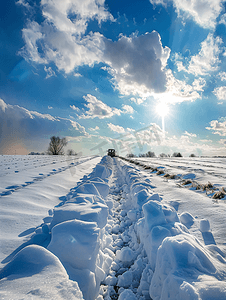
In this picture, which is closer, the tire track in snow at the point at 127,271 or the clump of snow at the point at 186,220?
the tire track in snow at the point at 127,271

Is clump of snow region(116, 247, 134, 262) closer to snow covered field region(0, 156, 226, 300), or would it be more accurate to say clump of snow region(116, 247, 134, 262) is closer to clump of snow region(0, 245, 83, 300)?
snow covered field region(0, 156, 226, 300)

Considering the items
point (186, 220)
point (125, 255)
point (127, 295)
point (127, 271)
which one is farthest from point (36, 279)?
point (186, 220)

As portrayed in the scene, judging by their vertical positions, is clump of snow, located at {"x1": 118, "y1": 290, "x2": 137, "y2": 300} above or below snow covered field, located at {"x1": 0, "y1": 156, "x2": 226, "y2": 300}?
below

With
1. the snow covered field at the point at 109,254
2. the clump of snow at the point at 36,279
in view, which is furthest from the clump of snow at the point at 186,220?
the clump of snow at the point at 36,279

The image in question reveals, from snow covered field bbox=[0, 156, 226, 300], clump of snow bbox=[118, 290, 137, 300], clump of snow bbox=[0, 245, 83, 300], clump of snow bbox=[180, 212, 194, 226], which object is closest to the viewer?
clump of snow bbox=[0, 245, 83, 300]

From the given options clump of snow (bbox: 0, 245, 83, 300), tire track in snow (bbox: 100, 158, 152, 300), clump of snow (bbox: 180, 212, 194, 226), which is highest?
clump of snow (bbox: 0, 245, 83, 300)

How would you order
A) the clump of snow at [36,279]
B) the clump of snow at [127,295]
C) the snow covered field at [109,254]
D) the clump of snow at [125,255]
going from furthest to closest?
1. the clump of snow at [125,255]
2. the clump of snow at [127,295]
3. the snow covered field at [109,254]
4. the clump of snow at [36,279]

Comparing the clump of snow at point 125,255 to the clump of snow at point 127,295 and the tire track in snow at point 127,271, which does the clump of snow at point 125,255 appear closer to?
the tire track in snow at point 127,271

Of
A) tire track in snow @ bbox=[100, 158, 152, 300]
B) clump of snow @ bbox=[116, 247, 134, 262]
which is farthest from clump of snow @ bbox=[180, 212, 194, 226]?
clump of snow @ bbox=[116, 247, 134, 262]

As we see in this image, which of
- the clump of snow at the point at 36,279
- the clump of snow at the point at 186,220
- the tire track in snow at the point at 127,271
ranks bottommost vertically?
the tire track in snow at the point at 127,271

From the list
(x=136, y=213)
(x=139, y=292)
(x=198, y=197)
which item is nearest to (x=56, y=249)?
(x=139, y=292)

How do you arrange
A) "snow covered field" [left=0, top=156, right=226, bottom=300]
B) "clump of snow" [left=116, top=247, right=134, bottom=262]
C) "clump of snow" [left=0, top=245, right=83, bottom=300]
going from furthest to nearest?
"clump of snow" [left=116, top=247, right=134, bottom=262], "snow covered field" [left=0, top=156, right=226, bottom=300], "clump of snow" [left=0, top=245, right=83, bottom=300]

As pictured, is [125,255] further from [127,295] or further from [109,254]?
[127,295]

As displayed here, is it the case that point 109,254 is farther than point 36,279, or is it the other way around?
point 109,254
